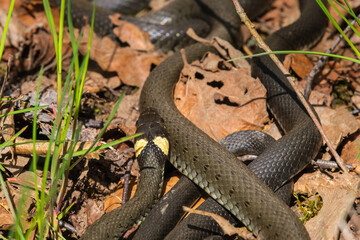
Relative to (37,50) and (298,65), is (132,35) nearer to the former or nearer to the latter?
(37,50)

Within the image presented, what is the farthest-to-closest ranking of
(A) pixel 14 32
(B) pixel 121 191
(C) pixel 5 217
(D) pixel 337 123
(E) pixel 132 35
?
(E) pixel 132 35 → (A) pixel 14 32 → (D) pixel 337 123 → (B) pixel 121 191 → (C) pixel 5 217

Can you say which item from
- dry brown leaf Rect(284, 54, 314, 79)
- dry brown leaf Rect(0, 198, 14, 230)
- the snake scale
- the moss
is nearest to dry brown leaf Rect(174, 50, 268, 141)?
the snake scale

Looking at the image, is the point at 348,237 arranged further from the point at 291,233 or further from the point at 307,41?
the point at 307,41

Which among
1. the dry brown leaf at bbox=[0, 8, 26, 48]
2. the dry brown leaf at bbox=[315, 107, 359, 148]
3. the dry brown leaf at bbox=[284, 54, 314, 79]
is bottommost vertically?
the dry brown leaf at bbox=[315, 107, 359, 148]

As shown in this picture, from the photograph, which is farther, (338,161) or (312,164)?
(312,164)

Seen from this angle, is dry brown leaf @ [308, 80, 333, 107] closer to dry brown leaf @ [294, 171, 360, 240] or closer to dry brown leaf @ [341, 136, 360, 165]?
dry brown leaf @ [341, 136, 360, 165]

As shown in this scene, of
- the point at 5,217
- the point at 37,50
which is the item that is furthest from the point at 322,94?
the point at 37,50

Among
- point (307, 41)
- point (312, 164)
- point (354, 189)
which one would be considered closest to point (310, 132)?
point (312, 164)
